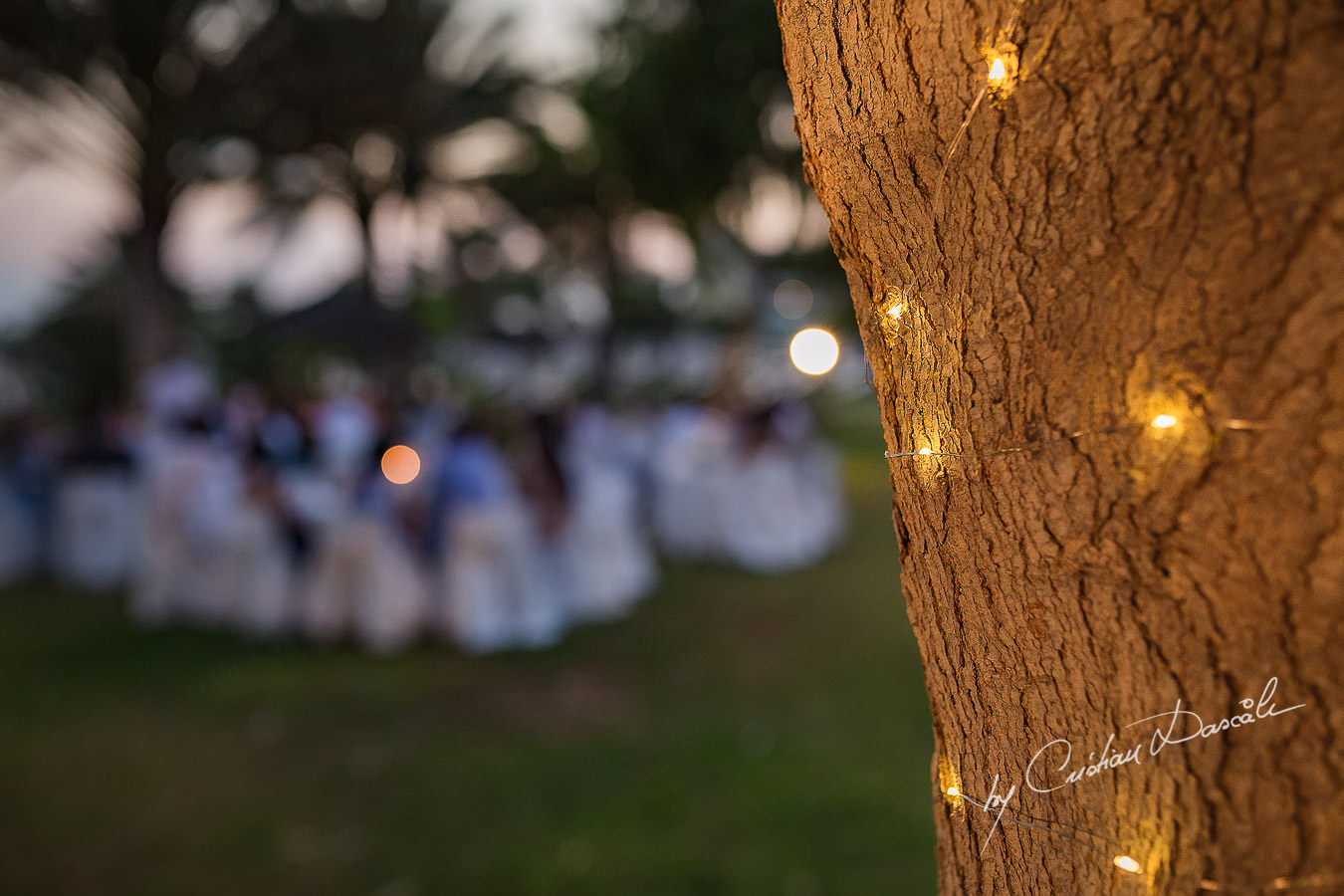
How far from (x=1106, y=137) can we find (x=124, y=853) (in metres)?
4.34

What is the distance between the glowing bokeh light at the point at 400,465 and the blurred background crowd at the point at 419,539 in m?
0.03

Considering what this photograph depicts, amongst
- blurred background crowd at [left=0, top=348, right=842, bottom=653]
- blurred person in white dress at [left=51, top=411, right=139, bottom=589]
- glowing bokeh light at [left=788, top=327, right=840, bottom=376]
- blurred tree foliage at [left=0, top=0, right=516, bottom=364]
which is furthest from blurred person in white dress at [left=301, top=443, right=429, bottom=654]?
blurred tree foliage at [left=0, top=0, right=516, bottom=364]

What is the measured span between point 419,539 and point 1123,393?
6.22 m

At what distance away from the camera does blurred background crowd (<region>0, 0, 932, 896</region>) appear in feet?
12.4

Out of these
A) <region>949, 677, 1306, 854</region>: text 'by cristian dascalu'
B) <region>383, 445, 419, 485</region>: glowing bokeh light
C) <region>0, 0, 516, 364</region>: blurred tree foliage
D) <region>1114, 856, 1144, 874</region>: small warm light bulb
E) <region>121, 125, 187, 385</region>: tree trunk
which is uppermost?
<region>0, 0, 516, 364</region>: blurred tree foliage

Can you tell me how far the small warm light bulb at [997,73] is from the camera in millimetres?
940

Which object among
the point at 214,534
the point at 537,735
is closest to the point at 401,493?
the point at 214,534

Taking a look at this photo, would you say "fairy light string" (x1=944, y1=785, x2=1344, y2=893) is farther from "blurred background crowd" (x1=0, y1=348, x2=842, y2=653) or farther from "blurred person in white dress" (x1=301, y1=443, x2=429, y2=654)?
"blurred person in white dress" (x1=301, y1=443, x2=429, y2=654)

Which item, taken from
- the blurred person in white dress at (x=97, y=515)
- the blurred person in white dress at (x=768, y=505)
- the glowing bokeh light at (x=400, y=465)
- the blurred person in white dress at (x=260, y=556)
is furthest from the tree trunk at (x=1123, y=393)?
the blurred person in white dress at (x=97, y=515)

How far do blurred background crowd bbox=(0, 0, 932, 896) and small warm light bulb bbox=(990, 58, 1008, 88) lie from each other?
0.95 meters

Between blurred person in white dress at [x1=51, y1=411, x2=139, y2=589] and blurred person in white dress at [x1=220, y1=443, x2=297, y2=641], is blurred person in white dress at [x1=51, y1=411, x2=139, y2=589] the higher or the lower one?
the higher one

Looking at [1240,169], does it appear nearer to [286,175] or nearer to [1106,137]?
[1106,137]

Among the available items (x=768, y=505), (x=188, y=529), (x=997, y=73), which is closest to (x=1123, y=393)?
(x=997, y=73)

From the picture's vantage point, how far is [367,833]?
373cm
